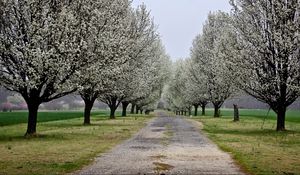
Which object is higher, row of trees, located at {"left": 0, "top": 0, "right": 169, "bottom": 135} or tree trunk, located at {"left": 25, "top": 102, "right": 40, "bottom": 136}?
row of trees, located at {"left": 0, "top": 0, "right": 169, "bottom": 135}

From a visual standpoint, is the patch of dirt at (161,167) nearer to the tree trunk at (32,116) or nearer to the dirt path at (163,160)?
the dirt path at (163,160)

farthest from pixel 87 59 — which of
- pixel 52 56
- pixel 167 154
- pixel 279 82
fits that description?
pixel 279 82

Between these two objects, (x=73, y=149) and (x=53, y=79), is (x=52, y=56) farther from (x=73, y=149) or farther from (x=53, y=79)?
(x=73, y=149)

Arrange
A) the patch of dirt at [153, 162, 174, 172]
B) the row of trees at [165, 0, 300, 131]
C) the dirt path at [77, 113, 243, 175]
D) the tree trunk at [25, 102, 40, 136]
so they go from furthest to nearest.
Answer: the row of trees at [165, 0, 300, 131] < the tree trunk at [25, 102, 40, 136] < the patch of dirt at [153, 162, 174, 172] < the dirt path at [77, 113, 243, 175]

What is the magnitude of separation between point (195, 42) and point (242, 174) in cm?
7214

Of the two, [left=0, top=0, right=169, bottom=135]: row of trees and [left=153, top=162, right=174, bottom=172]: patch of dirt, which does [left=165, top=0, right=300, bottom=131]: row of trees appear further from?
[left=153, top=162, right=174, bottom=172]: patch of dirt

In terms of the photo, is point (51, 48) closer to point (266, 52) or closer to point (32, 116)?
point (32, 116)

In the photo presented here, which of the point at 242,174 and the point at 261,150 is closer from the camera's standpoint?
the point at 242,174

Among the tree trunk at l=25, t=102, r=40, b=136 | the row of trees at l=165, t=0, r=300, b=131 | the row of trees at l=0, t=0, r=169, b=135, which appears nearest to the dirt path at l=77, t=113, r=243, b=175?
the row of trees at l=0, t=0, r=169, b=135

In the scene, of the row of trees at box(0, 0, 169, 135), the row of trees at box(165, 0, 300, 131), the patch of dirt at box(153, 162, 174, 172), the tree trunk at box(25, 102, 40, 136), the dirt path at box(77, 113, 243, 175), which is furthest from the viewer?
the row of trees at box(165, 0, 300, 131)

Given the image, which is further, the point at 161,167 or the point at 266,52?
the point at 266,52

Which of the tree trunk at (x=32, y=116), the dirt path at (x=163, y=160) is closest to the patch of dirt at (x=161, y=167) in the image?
the dirt path at (x=163, y=160)

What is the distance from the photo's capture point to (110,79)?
135 ft

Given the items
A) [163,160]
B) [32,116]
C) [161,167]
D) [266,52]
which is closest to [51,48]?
[32,116]
